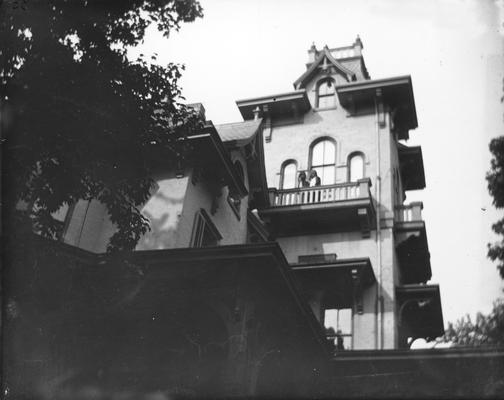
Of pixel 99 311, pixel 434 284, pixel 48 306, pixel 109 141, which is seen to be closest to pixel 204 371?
pixel 99 311

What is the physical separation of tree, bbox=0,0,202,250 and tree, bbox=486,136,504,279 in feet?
16.6

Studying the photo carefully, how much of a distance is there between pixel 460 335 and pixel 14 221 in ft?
57.1

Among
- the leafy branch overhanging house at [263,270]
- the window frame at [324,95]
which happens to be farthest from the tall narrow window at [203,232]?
the window frame at [324,95]

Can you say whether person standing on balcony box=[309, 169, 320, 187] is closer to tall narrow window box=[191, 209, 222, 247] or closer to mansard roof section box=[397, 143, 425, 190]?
mansard roof section box=[397, 143, 425, 190]

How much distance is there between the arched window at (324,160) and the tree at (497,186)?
537 inches

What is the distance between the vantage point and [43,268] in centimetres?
877

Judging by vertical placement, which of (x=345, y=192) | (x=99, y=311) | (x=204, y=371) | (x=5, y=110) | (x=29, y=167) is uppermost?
(x=345, y=192)

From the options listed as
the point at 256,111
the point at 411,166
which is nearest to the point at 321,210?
the point at 256,111

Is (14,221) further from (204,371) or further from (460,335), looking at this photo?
(460,335)

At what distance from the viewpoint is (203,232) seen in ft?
51.4

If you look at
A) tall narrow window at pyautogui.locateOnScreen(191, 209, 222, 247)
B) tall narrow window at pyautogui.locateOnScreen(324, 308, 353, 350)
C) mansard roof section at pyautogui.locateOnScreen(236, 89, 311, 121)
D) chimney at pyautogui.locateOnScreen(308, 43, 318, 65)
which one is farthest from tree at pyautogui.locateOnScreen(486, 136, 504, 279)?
chimney at pyautogui.locateOnScreen(308, 43, 318, 65)

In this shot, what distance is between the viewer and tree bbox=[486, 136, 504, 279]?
378 inches

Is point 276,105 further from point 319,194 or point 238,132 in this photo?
point 238,132

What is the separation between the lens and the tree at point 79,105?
827 cm
